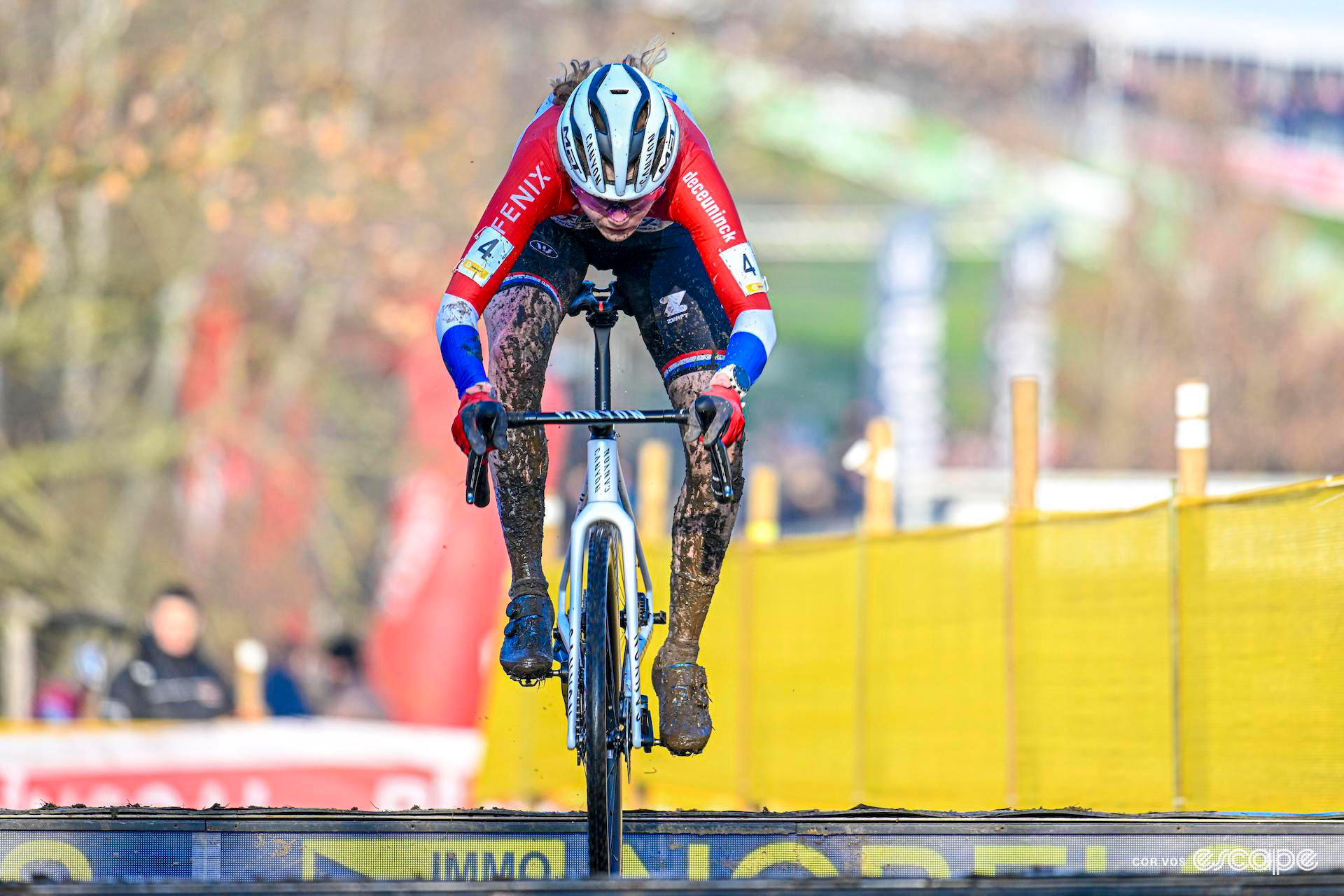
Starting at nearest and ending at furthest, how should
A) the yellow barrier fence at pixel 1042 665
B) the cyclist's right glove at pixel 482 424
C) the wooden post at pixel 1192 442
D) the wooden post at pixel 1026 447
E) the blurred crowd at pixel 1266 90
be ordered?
the cyclist's right glove at pixel 482 424
the yellow barrier fence at pixel 1042 665
the wooden post at pixel 1192 442
the wooden post at pixel 1026 447
the blurred crowd at pixel 1266 90

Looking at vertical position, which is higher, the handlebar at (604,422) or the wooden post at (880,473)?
the wooden post at (880,473)

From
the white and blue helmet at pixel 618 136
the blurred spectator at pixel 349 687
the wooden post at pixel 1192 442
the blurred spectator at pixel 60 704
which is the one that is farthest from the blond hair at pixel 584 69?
the blurred spectator at pixel 60 704

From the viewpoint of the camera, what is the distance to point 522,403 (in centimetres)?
733

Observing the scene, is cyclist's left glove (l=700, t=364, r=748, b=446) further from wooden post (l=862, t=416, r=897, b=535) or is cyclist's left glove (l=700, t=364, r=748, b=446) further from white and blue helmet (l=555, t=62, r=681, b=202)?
wooden post (l=862, t=416, r=897, b=535)

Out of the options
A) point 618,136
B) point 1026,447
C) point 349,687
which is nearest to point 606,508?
point 618,136

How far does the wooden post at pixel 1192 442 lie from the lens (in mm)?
9438

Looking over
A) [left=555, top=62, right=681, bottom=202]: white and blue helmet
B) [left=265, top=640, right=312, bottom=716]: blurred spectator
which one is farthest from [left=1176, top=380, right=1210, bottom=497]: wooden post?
[left=265, top=640, right=312, bottom=716]: blurred spectator

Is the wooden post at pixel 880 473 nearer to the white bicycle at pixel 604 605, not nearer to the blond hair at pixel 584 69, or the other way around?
the blond hair at pixel 584 69

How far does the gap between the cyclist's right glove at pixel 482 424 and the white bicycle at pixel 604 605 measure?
0.02 meters

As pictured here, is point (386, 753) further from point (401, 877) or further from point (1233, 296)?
point (1233, 296)

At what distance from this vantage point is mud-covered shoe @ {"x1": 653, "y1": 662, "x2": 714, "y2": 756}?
7121 millimetres

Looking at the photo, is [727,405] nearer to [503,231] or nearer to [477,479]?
[477,479]

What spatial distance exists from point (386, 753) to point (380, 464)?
1341 centimetres

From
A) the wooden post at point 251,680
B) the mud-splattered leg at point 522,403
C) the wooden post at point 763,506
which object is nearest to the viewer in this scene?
the mud-splattered leg at point 522,403
